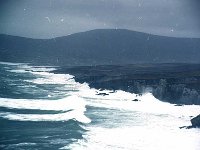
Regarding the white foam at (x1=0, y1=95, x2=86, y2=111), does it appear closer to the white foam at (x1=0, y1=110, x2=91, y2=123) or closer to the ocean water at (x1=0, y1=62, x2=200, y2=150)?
the ocean water at (x1=0, y1=62, x2=200, y2=150)

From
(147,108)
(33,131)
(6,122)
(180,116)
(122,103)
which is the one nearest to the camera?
(33,131)

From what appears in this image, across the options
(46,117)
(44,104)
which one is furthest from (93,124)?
(44,104)

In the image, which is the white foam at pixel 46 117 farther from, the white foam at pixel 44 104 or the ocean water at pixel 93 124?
the white foam at pixel 44 104

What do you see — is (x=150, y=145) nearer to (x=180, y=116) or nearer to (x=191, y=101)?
(x=180, y=116)

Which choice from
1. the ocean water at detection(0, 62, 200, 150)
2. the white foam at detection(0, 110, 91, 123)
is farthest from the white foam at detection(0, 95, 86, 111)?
the white foam at detection(0, 110, 91, 123)

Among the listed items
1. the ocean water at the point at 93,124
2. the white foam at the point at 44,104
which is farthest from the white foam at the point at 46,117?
the white foam at the point at 44,104

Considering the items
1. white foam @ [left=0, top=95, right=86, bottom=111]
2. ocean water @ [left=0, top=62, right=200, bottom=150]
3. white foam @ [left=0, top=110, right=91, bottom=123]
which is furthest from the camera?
white foam @ [left=0, top=95, right=86, bottom=111]

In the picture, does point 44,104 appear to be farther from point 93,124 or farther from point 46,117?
point 93,124

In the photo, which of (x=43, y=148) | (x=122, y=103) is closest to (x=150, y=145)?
(x=43, y=148)
